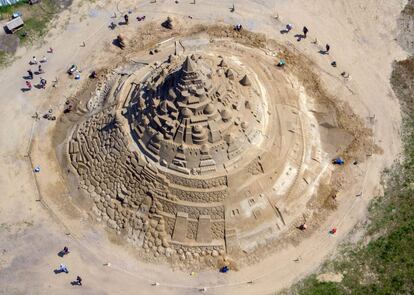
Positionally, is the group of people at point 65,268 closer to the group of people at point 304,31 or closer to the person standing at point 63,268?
the person standing at point 63,268

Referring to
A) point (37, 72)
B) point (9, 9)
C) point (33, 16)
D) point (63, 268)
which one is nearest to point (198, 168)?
point (63, 268)

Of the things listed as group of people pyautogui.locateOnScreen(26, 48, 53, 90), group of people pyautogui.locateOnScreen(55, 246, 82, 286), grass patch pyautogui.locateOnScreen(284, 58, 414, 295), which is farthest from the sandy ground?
grass patch pyautogui.locateOnScreen(284, 58, 414, 295)

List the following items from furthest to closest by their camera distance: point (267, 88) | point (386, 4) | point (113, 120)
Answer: point (386, 4) < point (267, 88) < point (113, 120)

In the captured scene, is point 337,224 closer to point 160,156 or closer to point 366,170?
point 366,170

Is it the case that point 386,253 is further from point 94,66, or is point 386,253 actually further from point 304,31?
point 94,66

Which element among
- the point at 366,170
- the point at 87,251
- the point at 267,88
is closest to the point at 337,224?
the point at 366,170
